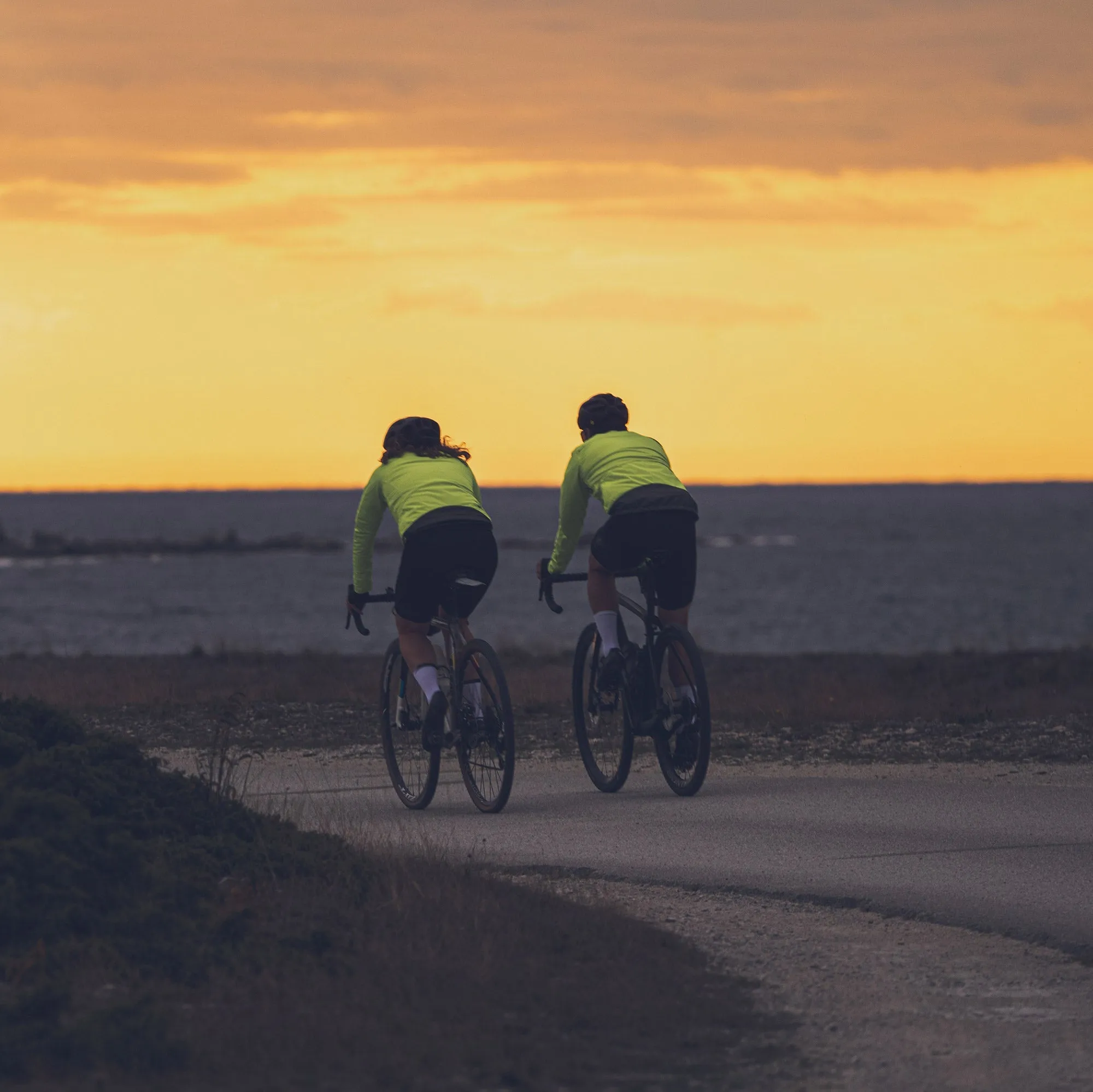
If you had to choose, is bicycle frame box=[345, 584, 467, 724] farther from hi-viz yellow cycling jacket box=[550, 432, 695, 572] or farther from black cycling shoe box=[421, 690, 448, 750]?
hi-viz yellow cycling jacket box=[550, 432, 695, 572]

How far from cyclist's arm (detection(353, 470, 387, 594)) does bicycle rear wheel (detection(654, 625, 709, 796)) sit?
1.63 meters

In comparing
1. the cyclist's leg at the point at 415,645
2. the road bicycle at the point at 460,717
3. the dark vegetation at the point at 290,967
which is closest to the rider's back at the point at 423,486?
the road bicycle at the point at 460,717

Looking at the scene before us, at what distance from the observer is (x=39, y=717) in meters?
7.02

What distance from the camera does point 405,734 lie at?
10.1 meters

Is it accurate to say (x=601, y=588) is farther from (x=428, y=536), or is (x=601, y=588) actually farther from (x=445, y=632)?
(x=428, y=536)

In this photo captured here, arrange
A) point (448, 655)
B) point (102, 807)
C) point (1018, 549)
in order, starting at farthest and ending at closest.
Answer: point (1018, 549) < point (448, 655) < point (102, 807)

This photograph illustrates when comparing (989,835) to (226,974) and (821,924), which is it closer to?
(821,924)

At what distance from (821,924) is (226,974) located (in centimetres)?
230

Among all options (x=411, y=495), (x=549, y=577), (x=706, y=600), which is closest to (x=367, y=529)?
(x=411, y=495)

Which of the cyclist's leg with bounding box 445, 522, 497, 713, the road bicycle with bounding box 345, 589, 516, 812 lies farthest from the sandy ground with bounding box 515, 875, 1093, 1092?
the cyclist's leg with bounding box 445, 522, 497, 713

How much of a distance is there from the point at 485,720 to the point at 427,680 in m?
0.40

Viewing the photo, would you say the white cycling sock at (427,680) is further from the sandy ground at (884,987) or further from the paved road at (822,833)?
the sandy ground at (884,987)

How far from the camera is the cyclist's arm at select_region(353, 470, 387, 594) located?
924cm

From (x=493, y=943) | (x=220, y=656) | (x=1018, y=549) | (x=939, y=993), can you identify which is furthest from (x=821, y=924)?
(x=1018, y=549)
